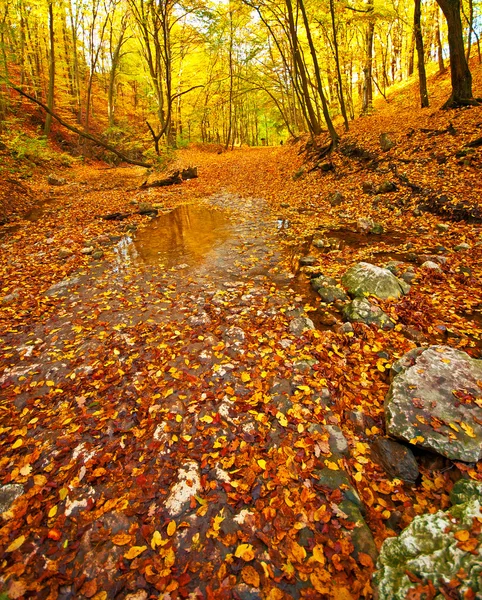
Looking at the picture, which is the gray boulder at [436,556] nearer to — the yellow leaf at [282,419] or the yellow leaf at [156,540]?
the yellow leaf at [282,419]

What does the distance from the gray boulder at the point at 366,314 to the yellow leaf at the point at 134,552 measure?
3962 mm

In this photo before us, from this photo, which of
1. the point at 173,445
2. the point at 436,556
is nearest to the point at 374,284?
the point at 436,556

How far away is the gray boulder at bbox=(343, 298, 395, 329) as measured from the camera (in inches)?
185

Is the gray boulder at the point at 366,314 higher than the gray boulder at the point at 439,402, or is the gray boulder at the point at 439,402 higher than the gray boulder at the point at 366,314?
the gray boulder at the point at 366,314

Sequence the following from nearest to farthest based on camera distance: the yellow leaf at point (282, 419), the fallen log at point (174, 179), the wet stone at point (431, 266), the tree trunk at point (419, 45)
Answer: the yellow leaf at point (282, 419) → the wet stone at point (431, 266) → the tree trunk at point (419, 45) → the fallen log at point (174, 179)

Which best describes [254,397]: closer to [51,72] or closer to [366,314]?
[366,314]

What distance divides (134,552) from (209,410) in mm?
1476

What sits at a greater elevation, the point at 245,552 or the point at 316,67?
the point at 316,67

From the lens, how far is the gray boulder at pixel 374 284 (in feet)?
17.3

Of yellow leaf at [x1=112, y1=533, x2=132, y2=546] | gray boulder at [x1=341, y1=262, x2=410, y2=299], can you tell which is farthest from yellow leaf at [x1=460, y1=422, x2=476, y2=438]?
yellow leaf at [x1=112, y1=533, x2=132, y2=546]

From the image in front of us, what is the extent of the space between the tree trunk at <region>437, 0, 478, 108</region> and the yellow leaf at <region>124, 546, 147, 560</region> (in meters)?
16.0

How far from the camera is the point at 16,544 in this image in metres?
2.46

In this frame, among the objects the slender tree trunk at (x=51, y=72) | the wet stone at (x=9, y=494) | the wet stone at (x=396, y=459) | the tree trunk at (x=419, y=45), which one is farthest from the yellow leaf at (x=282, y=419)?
the slender tree trunk at (x=51, y=72)

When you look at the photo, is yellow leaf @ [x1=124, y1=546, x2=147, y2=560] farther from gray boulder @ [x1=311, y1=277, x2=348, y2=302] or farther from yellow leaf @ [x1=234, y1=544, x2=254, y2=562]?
gray boulder @ [x1=311, y1=277, x2=348, y2=302]
